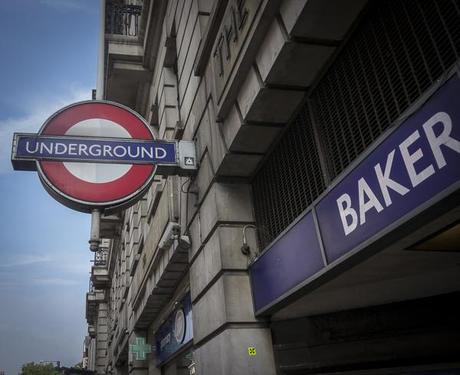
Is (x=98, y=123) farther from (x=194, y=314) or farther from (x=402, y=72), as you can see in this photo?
(x=402, y=72)

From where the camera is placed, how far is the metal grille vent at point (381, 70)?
11.1ft

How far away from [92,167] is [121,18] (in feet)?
31.7

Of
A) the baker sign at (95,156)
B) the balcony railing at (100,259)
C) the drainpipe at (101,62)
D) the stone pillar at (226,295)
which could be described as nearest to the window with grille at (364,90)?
the stone pillar at (226,295)

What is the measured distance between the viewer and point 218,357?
6.09 metres

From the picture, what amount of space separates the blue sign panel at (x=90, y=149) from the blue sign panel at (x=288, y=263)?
97.5 inches

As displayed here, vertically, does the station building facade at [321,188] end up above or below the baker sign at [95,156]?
below

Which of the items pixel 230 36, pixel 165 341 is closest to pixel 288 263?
pixel 230 36

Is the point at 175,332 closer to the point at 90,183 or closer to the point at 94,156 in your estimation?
the point at 90,183

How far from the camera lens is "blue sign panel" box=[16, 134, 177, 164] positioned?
6656 mm

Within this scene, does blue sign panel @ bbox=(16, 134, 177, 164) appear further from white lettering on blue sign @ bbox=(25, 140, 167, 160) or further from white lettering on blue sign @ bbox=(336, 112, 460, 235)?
white lettering on blue sign @ bbox=(336, 112, 460, 235)

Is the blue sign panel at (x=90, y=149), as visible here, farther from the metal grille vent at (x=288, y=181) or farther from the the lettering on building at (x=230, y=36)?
the metal grille vent at (x=288, y=181)

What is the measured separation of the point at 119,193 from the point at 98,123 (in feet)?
4.39

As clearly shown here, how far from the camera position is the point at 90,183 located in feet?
22.0

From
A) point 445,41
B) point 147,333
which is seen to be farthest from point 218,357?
point 147,333
